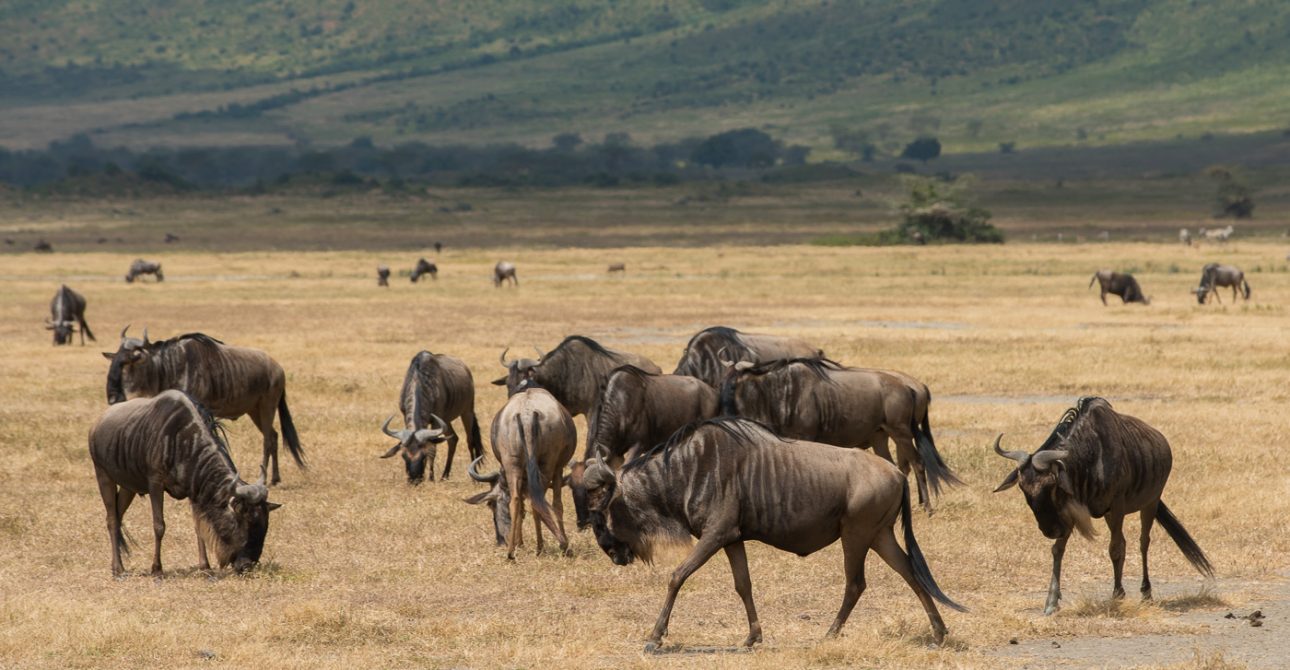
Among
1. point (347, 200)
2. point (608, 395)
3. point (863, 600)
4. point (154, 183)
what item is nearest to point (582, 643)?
point (863, 600)

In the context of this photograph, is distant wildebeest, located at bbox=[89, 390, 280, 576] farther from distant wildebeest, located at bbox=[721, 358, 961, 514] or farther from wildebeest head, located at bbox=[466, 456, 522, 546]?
distant wildebeest, located at bbox=[721, 358, 961, 514]

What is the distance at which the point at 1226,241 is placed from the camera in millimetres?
73312

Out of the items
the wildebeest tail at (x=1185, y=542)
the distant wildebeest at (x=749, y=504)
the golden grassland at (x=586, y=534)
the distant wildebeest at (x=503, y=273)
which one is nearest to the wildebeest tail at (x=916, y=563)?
the distant wildebeest at (x=749, y=504)

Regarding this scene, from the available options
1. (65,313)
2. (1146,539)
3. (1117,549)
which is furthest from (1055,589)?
(65,313)

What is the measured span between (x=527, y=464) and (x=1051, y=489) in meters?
4.60

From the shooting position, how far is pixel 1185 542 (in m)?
12.3

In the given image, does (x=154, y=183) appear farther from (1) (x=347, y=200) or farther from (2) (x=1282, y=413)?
(2) (x=1282, y=413)

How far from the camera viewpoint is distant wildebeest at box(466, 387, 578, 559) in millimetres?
13992

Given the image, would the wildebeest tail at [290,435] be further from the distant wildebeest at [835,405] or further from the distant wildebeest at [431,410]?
the distant wildebeest at [835,405]

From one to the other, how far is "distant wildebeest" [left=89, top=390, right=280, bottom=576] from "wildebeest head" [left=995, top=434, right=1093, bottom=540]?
5.70 m

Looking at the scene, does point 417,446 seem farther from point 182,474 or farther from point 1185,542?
point 1185,542

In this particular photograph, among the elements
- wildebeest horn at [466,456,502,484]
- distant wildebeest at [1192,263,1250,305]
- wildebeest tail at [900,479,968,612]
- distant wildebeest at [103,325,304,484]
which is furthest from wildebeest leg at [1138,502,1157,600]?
distant wildebeest at [1192,263,1250,305]

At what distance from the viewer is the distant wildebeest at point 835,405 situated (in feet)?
50.0

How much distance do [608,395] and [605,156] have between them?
172854mm
